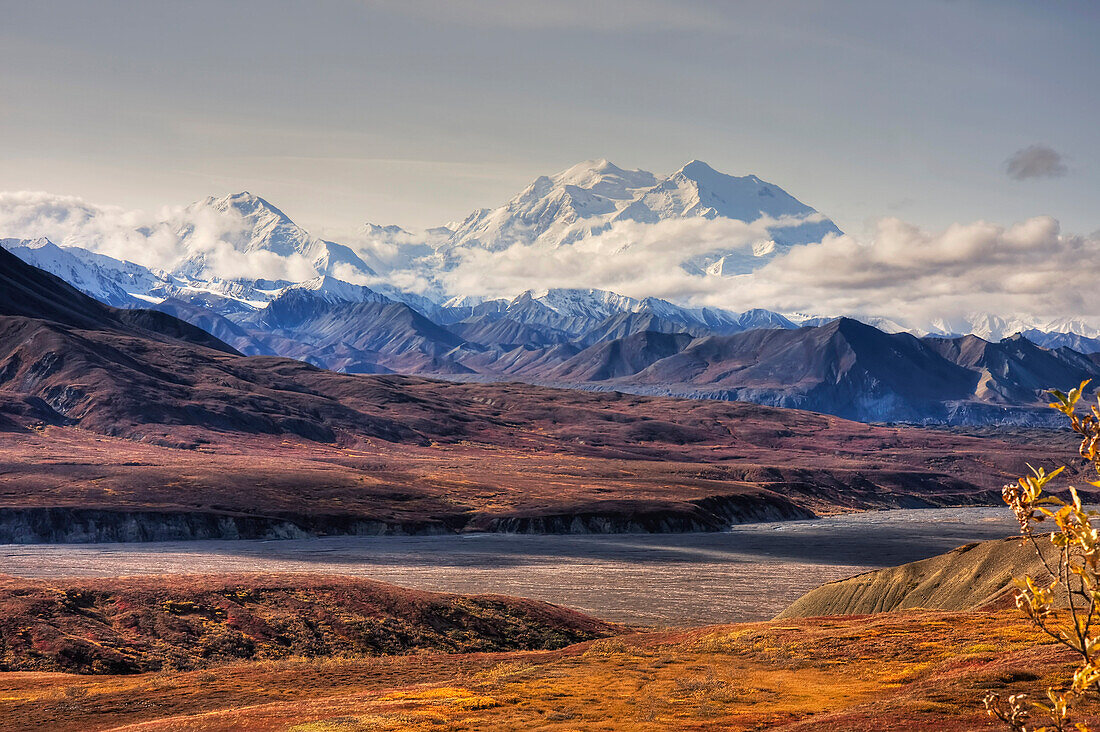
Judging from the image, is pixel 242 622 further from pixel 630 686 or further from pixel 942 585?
pixel 942 585

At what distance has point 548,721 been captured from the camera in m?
40.1

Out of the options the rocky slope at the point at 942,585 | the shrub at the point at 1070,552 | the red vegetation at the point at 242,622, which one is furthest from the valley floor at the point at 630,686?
the shrub at the point at 1070,552

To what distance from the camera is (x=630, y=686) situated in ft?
162

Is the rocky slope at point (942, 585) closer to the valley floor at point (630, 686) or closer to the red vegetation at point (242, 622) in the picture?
the valley floor at point (630, 686)

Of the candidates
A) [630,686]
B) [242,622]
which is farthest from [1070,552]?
[242,622]

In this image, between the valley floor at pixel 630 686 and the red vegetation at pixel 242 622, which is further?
the red vegetation at pixel 242 622

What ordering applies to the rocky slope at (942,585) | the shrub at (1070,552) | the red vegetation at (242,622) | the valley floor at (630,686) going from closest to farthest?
the shrub at (1070,552), the valley floor at (630,686), the red vegetation at (242,622), the rocky slope at (942,585)

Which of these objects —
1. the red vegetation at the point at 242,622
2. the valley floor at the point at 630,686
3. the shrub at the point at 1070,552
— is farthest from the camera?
the red vegetation at the point at 242,622

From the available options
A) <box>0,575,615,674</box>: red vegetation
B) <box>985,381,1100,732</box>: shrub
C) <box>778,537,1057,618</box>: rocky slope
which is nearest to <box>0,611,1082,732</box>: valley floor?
<box>0,575,615,674</box>: red vegetation

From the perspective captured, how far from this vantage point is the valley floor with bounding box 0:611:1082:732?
38.6 m

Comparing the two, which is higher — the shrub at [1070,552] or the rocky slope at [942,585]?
the shrub at [1070,552]

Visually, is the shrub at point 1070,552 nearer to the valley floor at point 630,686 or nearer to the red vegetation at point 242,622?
the valley floor at point 630,686

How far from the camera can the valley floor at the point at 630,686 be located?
127 feet

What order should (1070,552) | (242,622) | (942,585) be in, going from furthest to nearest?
(942,585) < (242,622) < (1070,552)
